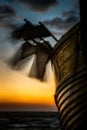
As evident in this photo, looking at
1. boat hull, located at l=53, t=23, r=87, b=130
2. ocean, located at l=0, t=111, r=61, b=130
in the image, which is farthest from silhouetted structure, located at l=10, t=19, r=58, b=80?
ocean, located at l=0, t=111, r=61, b=130

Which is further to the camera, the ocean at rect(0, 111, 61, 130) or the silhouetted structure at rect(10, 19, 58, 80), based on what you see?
the ocean at rect(0, 111, 61, 130)

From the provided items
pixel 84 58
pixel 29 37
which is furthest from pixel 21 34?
pixel 84 58

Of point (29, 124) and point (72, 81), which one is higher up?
point (72, 81)

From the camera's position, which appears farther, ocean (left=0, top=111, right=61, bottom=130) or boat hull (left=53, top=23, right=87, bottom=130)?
ocean (left=0, top=111, right=61, bottom=130)

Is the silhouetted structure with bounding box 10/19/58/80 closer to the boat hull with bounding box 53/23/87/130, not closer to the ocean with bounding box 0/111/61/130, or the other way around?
the boat hull with bounding box 53/23/87/130

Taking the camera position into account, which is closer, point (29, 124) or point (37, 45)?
point (37, 45)

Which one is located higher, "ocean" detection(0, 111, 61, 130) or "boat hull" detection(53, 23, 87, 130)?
"boat hull" detection(53, 23, 87, 130)

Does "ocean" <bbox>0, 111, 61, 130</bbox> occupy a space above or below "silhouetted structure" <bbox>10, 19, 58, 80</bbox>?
below

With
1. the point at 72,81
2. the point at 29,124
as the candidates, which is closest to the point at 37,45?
the point at 72,81

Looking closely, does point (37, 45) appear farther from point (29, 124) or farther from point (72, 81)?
point (29, 124)

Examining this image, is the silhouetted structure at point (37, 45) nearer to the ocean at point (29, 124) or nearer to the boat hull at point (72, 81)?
the boat hull at point (72, 81)

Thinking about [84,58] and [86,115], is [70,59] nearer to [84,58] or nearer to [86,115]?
[84,58]
